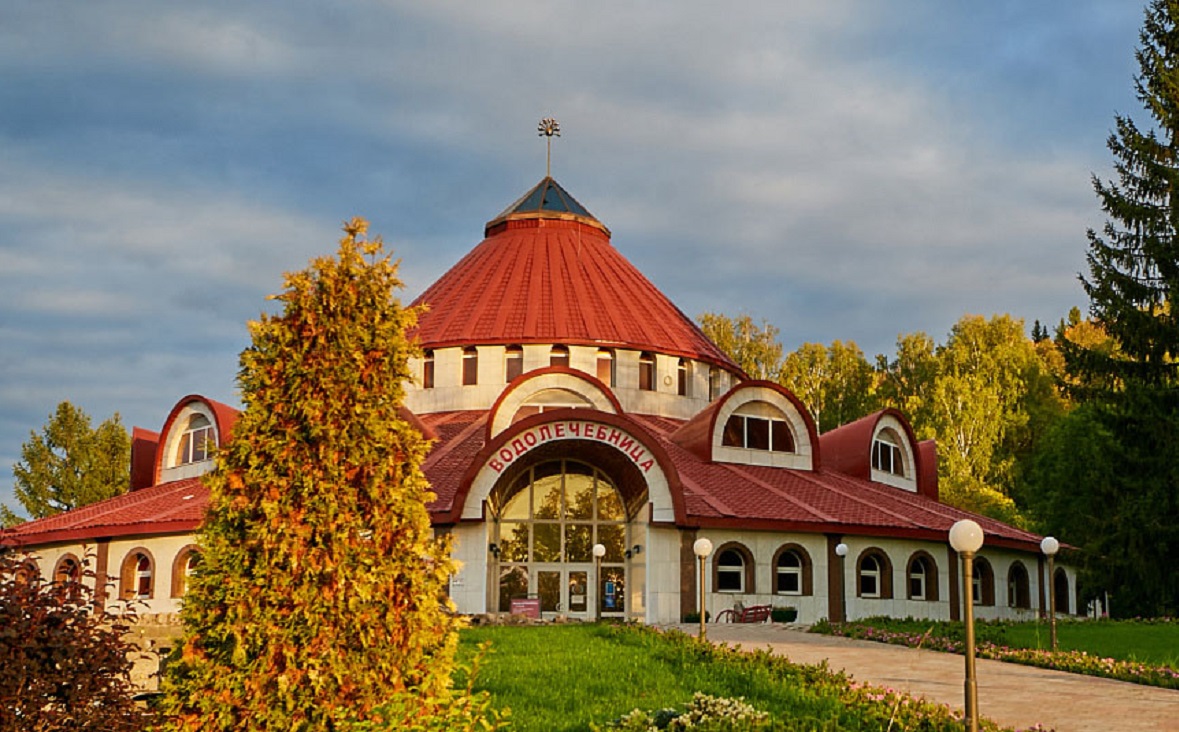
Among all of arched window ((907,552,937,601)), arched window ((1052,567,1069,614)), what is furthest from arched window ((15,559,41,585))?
arched window ((1052,567,1069,614))

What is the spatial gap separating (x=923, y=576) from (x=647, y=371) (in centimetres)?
1069

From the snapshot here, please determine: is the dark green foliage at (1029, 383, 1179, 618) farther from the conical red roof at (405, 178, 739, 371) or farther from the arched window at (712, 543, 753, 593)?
the conical red roof at (405, 178, 739, 371)

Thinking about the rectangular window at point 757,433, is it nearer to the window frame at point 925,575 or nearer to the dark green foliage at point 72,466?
the window frame at point 925,575

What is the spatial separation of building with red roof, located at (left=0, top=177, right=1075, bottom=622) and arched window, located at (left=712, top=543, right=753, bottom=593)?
1.7 inches

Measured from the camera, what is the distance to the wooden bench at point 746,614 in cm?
2600

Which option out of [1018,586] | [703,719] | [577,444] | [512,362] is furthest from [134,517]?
[1018,586]

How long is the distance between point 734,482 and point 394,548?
2087 cm

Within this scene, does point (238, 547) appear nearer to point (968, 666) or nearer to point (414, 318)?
point (414, 318)

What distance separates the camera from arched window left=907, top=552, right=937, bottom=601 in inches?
1188

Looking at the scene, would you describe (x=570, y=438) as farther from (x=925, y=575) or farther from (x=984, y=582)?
(x=984, y=582)

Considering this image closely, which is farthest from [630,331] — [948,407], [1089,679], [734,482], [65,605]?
[65,605]

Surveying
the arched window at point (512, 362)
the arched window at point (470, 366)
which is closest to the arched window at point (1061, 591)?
the arched window at point (512, 362)

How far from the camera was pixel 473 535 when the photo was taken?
27.2 meters

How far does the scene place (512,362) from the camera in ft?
117
